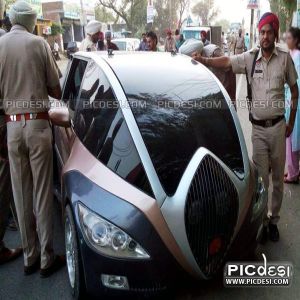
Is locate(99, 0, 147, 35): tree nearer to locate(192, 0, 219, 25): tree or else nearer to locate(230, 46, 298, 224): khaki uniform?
locate(192, 0, 219, 25): tree

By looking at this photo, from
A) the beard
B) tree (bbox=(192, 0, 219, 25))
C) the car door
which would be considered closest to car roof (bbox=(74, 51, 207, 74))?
the car door

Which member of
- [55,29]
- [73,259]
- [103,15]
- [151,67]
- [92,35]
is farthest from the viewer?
[103,15]

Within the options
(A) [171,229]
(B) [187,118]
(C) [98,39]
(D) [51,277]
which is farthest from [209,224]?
(C) [98,39]

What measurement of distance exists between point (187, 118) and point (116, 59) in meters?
0.89

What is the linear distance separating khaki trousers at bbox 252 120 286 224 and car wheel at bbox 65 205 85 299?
1723 millimetres

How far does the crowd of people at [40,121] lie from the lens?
9.75ft

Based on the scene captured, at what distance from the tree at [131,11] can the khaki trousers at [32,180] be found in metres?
46.8

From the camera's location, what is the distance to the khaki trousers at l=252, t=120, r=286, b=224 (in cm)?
348

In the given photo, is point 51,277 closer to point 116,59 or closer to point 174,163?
point 174,163

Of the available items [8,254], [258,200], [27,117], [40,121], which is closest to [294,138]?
[258,200]

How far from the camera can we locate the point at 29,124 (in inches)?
119

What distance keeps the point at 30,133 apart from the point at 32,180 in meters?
0.40

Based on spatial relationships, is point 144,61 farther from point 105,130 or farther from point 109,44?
point 109,44

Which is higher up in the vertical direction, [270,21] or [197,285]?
[270,21]
